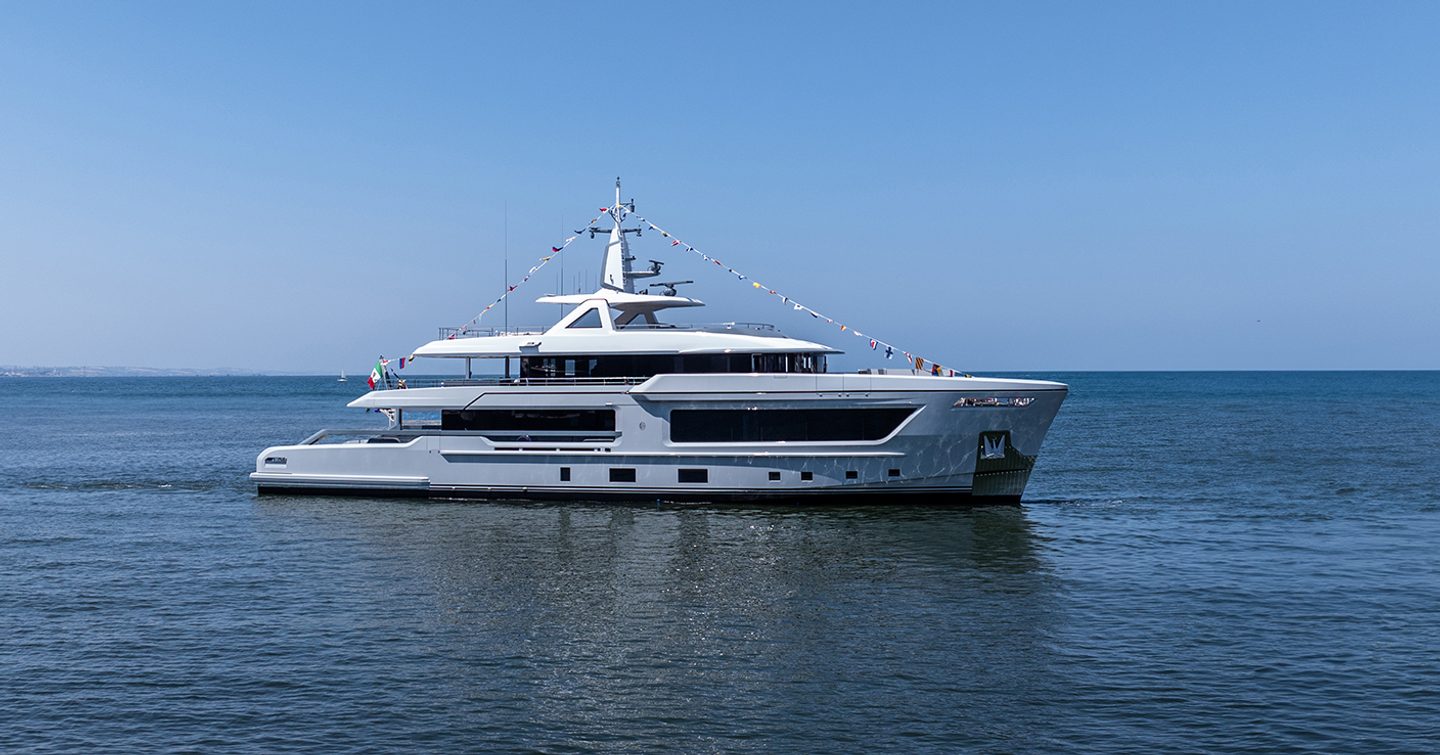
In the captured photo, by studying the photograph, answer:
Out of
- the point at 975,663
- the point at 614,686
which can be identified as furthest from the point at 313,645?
the point at 975,663

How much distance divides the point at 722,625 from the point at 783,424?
13.0m

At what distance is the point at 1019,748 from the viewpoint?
43.4 ft

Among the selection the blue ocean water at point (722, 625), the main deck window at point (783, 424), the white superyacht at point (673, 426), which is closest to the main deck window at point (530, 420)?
the white superyacht at point (673, 426)

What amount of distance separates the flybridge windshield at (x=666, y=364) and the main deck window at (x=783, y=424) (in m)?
1.66

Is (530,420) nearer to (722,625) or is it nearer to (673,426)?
(673,426)

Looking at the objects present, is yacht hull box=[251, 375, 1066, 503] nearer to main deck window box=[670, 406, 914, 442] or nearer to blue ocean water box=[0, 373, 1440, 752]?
main deck window box=[670, 406, 914, 442]

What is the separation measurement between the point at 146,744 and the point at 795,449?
20.3 m

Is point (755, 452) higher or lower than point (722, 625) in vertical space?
higher

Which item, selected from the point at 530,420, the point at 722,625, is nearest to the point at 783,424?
the point at 530,420

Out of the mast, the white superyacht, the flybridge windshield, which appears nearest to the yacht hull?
the white superyacht

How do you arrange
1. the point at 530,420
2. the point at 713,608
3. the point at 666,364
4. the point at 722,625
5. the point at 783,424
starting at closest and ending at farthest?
the point at 722,625 < the point at 713,608 < the point at 783,424 < the point at 666,364 < the point at 530,420

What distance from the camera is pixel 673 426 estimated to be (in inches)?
1271

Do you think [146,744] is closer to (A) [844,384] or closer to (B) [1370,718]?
(B) [1370,718]

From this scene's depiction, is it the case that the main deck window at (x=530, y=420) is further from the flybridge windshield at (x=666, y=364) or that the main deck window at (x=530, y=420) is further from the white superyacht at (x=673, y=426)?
the flybridge windshield at (x=666, y=364)
